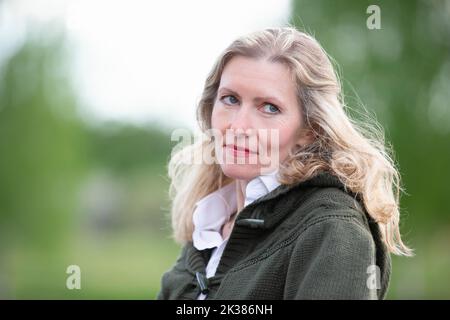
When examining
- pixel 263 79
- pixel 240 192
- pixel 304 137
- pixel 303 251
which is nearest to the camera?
pixel 303 251

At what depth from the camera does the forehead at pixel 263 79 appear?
2.73 metres

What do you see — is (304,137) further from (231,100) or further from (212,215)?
(212,215)

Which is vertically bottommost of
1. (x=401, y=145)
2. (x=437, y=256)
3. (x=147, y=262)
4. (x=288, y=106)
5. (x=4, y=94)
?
(x=147, y=262)

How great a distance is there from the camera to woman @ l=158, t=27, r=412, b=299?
240cm

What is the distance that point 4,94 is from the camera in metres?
13.1

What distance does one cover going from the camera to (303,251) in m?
2.34

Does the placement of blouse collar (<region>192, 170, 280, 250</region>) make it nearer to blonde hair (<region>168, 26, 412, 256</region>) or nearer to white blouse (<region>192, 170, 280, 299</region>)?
white blouse (<region>192, 170, 280, 299</region>)

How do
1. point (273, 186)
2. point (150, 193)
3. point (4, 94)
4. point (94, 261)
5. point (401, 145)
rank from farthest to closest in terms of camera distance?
point (150, 193)
point (94, 261)
point (4, 94)
point (401, 145)
point (273, 186)

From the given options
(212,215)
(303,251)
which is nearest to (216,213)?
(212,215)

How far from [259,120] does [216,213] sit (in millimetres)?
696

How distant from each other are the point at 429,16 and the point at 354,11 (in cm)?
124

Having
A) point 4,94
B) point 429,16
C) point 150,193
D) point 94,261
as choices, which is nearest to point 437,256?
point 429,16

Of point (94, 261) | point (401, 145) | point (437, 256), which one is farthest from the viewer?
point (94, 261)
